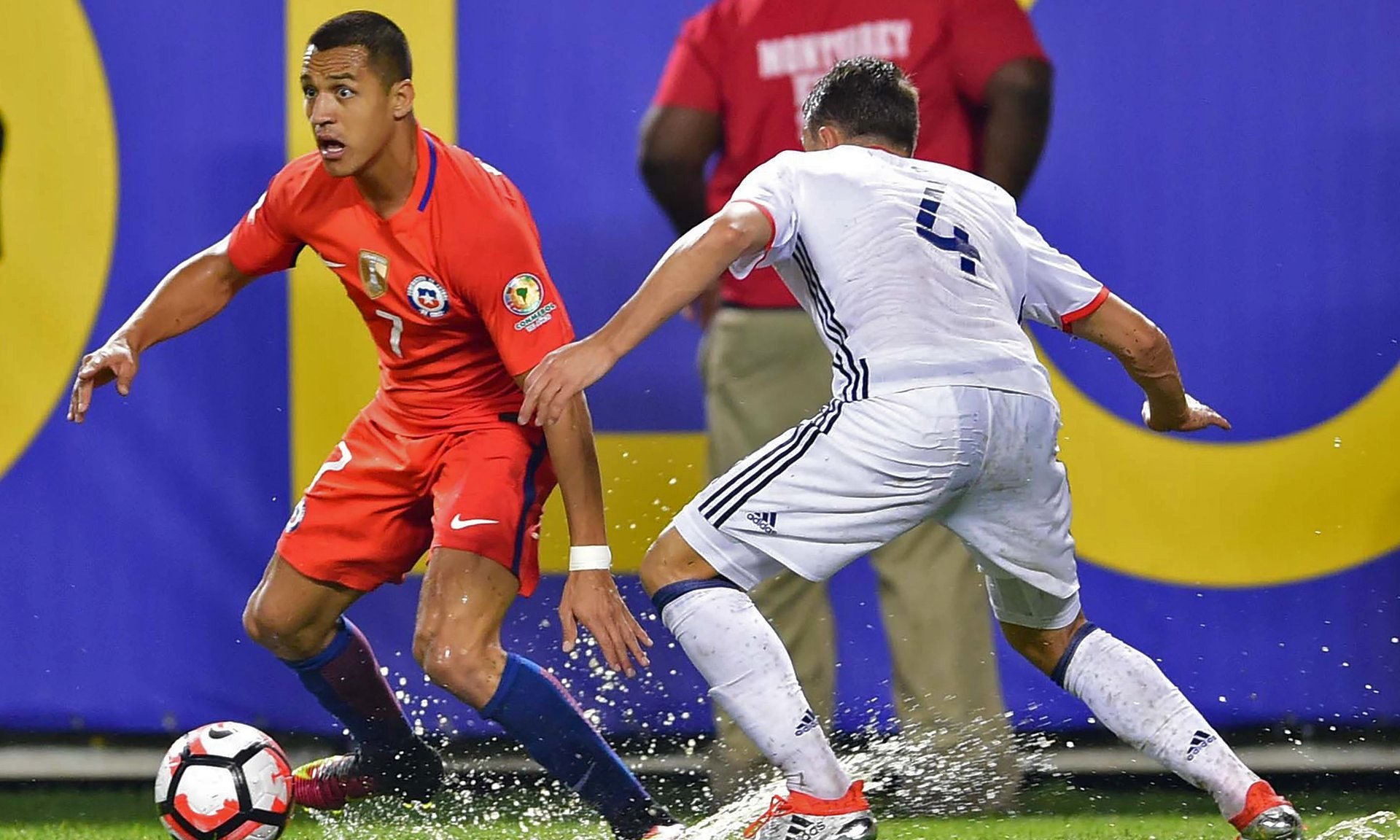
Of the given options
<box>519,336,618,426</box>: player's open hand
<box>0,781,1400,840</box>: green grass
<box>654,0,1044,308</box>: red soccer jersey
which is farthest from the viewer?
<box>654,0,1044,308</box>: red soccer jersey

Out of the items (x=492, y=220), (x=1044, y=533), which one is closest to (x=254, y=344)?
(x=492, y=220)

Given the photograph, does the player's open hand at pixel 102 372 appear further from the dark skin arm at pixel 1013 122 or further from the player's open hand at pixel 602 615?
the dark skin arm at pixel 1013 122

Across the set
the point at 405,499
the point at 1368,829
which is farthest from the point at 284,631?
the point at 1368,829

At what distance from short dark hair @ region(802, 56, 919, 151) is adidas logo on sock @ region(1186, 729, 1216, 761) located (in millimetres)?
1382

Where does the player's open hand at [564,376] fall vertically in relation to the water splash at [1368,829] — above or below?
above

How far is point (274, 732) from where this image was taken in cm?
531

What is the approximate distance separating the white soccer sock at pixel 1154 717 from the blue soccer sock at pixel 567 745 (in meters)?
1.03

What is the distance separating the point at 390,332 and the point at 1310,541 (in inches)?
112

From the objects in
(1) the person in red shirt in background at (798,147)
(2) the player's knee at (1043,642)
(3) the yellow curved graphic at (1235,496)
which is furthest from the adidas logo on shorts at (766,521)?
(3) the yellow curved graphic at (1235,496)

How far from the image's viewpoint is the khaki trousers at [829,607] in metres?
4.95

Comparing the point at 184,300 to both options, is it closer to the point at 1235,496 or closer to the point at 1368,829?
the point at 1235,496

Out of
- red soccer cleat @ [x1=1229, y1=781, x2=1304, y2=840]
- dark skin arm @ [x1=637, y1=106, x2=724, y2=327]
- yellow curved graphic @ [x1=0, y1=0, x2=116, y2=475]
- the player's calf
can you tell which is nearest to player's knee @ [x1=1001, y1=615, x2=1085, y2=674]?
the player's calf

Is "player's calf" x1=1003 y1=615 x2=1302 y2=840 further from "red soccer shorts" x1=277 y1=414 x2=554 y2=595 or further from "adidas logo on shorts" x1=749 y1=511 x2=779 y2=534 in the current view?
"red soccer shorts" x1=277 y1=414 x2=554 y2=595

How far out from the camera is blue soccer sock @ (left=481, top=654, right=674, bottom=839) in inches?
151
